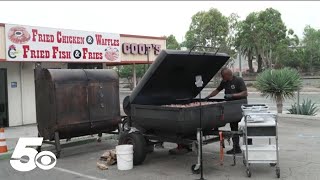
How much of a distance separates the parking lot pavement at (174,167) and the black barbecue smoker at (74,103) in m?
0.66

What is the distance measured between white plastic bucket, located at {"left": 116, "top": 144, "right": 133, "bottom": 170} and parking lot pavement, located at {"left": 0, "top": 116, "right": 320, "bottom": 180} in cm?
15

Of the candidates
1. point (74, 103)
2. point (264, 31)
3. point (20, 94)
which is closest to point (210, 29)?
point (264, 31)

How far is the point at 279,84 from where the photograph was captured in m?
17.1

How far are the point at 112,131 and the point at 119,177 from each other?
381 centimetres

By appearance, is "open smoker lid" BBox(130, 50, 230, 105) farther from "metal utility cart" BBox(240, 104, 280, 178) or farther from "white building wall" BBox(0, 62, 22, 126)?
"white building wall" BBox(0, 62, 22, 126)

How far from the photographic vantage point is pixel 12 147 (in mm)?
11414

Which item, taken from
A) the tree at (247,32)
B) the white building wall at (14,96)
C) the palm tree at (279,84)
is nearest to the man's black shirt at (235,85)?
the palm tree at (279,84)

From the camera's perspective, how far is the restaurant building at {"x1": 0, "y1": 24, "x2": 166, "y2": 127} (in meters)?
15.8

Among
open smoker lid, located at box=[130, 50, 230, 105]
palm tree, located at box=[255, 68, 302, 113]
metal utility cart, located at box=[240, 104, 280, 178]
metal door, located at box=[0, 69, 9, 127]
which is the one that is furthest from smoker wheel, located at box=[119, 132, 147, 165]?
Answer: palm tree, located at box=[255, 68, 302, 113]

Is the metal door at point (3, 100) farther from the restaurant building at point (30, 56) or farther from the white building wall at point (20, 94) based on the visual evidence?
the white building wall at point (20, 94)

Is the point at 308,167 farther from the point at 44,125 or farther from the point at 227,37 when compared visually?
the point at 227,37

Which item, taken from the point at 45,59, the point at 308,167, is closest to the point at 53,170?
the point at 308,167

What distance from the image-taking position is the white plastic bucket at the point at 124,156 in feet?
27.3

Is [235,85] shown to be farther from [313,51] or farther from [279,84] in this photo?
[313,51]
